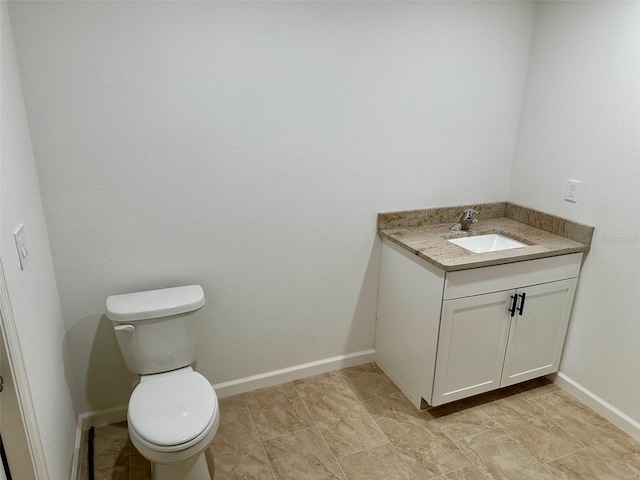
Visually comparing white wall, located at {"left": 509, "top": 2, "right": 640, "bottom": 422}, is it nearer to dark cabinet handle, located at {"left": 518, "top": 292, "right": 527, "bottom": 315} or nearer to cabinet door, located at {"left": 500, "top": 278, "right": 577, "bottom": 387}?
cabinet door, located at {"left": 500, "top": 278, "right": 577, "bottom": 387}

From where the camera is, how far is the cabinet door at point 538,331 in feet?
7.25

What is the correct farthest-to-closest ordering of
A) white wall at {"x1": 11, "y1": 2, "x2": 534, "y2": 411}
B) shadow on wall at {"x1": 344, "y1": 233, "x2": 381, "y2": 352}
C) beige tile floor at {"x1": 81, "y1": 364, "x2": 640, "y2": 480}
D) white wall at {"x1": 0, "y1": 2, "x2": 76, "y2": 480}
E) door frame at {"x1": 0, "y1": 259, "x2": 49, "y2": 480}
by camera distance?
1. shadow on wall at {"x1": 344, "y1": 233, "x2": 381, "y2": 352}
2. beige tile floor at {"x1": 81, "y1": 364, "x2": 640, "y2": 480}
3. white wall at {"x1": 11, "y1": 2, "x2": 534, "y2": 411}
4. white wall at {"x1": 0, "y1": 2, "x2": 76, "y2": 480}
5. door frame at {"x1": 0, "y1": 259, "x2": 49, "y2": 480}

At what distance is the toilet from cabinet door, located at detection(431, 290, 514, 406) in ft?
3.56

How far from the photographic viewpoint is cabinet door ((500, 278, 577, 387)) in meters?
2.21

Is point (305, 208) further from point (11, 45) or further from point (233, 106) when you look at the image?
point (11, 45)

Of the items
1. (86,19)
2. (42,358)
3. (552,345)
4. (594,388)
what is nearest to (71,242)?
(42,358)

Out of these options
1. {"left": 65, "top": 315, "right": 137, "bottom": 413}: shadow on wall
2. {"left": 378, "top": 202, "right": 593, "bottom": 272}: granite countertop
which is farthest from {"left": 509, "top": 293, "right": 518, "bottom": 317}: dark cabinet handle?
{"left": 65, "top": 315, "right": 137, "bottom": 413}: shadow on wall

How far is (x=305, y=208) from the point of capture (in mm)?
2215

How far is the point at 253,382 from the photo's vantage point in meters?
2.40

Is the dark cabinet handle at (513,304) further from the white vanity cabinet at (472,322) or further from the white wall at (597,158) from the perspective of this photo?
the white wall at (597,158)

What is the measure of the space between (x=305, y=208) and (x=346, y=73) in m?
0.68

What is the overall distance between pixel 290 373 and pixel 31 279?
1426 mm

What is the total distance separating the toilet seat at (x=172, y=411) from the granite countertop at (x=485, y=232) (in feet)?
3.75

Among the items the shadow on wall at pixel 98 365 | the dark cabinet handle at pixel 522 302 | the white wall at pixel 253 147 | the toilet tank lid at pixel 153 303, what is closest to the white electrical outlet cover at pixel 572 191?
the white wall at pixel 253 147
